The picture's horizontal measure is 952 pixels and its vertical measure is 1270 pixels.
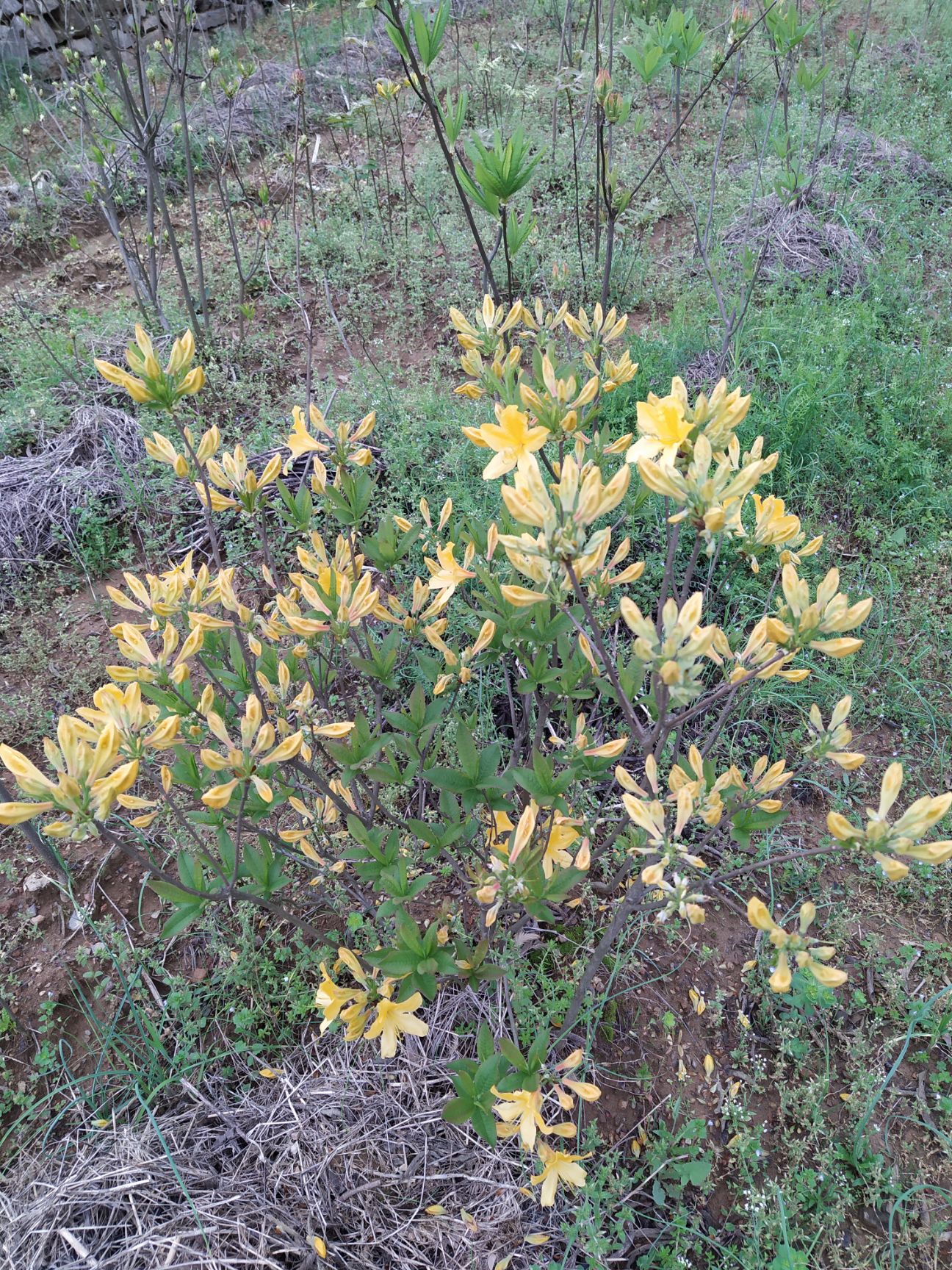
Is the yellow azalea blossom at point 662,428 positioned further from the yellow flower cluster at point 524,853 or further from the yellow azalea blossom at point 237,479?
the yellow azalea blossom at point 237,479

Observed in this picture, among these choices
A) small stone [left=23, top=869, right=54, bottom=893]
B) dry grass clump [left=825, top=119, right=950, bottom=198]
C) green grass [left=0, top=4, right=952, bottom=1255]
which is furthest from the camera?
dry grass clump [left=825, top=119, right=950, bottom=198]

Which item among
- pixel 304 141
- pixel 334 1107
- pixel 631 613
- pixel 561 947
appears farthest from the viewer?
pixel 304 141

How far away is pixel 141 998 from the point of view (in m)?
1.88

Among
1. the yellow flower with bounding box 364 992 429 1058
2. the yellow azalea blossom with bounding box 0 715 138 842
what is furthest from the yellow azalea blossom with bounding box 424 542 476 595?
the yellow flower with bounding box 364 992 429 1058

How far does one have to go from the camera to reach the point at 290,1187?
1563 mm

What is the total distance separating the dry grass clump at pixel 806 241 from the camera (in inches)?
164

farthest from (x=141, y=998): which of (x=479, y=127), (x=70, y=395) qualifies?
(x=479, y=127)

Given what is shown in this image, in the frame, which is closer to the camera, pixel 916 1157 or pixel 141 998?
pixel 916 1157

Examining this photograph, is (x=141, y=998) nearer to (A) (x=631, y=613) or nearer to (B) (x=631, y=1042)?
(B) (x=631, y=1042)

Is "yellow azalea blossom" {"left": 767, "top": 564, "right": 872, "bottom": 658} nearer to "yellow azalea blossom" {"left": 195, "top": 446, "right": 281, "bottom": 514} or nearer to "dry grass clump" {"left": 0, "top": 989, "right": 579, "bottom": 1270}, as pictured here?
"yellow azalea blossom" {"left": 195, "top": 446, "right": 281, "bottom": 514}

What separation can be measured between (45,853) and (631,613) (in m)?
1.45

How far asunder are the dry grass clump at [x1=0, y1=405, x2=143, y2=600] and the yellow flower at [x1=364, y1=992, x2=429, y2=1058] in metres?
2.51

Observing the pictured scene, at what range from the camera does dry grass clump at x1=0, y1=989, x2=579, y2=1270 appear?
148cm

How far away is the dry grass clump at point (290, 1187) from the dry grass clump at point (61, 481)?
222 centimetres
